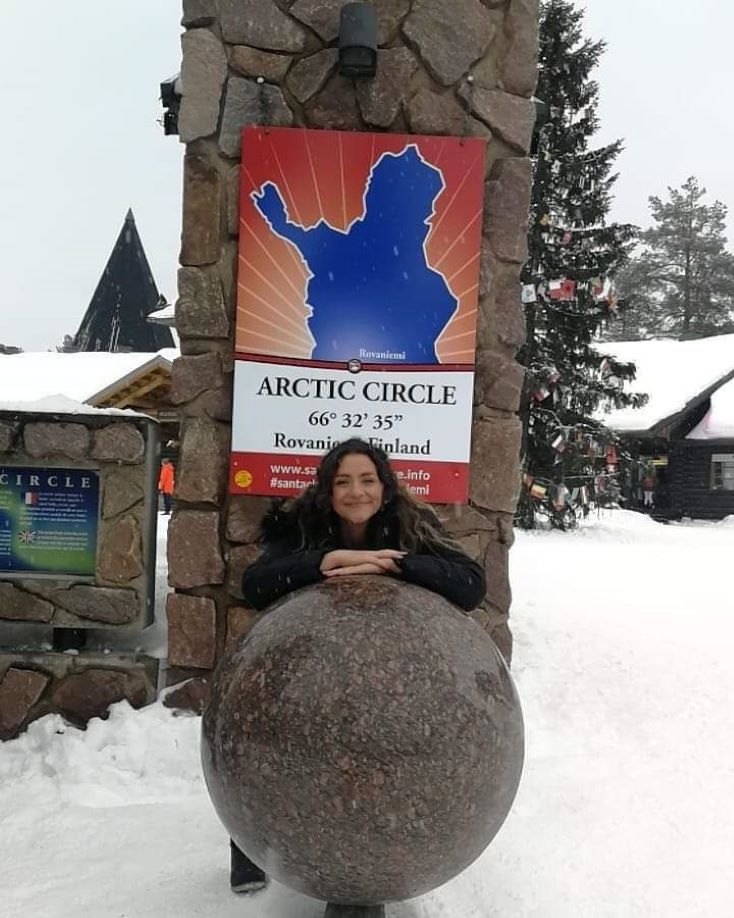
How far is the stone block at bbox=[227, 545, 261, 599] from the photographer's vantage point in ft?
15.4

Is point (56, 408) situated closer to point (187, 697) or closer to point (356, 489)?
Answer: point (187, 697)

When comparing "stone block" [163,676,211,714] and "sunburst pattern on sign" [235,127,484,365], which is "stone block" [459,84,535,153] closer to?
"sunburst pattern on sign" [235,127,484,365]

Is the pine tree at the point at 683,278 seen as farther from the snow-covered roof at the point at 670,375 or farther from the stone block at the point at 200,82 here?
the stone block at the point at 200,82

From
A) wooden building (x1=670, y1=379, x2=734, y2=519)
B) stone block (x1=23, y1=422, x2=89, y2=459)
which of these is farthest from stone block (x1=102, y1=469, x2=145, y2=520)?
wooden building (x1=670, y1=379, x2=734, y2=519)

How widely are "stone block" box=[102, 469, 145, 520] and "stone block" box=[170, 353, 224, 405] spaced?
0.53 m

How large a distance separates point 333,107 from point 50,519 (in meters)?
2.88

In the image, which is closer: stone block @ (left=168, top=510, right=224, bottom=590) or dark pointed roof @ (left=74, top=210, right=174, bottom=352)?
stone block @ (left=168, top=510, right=224, bottom=590)

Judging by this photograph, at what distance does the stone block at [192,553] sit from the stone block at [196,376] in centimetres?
69

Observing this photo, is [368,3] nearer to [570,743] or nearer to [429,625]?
[429,625]

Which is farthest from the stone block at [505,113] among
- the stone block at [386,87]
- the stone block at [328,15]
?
the stone block at [328,15]

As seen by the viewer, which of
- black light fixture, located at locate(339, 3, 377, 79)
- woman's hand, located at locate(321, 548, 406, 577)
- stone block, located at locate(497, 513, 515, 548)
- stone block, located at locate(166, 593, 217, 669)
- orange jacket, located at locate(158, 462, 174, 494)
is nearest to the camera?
woman's hand, located at locate(321, 548, 406, 577)

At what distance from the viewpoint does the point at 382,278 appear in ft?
15.5

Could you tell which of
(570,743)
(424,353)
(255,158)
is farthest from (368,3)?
(570,743)

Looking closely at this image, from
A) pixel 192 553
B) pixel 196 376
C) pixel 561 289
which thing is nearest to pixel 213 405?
pixel 196 376
